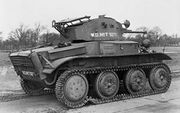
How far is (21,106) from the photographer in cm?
1091

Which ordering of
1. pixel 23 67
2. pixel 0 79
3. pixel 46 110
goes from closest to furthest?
pixel 46 110, pixel 23 67, pixel 0 79

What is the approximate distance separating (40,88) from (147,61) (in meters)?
4.33

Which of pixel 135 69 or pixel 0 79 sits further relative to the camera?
pixel 0 79

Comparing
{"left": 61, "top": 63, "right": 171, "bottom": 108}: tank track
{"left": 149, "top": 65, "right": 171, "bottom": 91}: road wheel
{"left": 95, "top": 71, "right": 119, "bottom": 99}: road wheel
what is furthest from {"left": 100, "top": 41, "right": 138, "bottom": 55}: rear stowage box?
{"left": 149, "top": 65, "right": 171, "bottom": 91}: road wheel

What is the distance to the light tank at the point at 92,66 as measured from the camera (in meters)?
10.5

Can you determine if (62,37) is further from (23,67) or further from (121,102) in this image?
(121,102)

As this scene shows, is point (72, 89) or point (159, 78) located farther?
point (159, 78)

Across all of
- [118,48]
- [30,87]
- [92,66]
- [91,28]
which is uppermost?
[91,28]

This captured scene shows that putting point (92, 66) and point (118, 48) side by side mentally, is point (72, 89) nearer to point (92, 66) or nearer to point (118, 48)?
point (92, 66)

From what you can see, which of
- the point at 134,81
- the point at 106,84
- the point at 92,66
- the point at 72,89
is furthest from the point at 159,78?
the point at 72,89

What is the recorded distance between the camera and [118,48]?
11.9 meters

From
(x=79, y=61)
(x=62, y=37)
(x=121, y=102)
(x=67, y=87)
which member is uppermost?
(x=62, y=37)

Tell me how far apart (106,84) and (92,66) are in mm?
842

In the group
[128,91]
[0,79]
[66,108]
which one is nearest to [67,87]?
[66,108]
